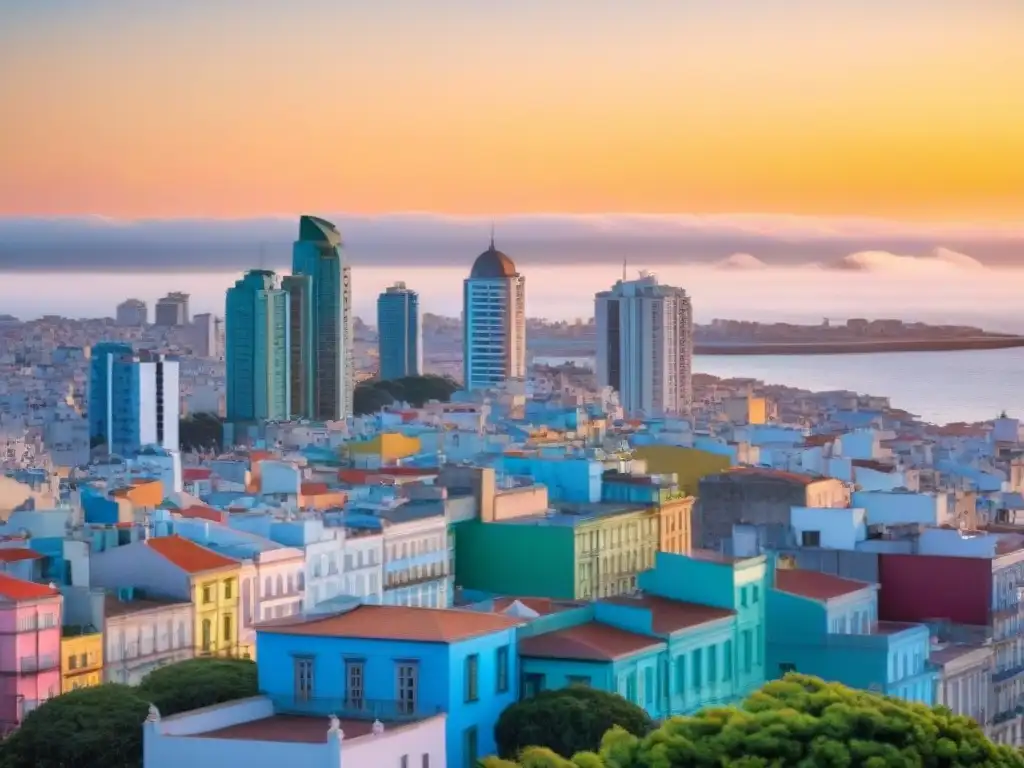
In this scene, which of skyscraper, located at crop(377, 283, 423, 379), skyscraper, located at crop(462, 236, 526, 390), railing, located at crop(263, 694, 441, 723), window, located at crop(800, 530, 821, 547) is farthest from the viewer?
skyscraper, located at crop(377, 283, 423, 379)

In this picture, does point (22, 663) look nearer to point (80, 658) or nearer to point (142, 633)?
point (80, 658)

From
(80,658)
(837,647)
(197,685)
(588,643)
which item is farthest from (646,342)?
(197,685)

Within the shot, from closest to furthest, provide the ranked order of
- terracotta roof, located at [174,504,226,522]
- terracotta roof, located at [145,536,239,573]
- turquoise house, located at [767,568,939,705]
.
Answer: turquoise house, located at [767,568,939,705] → terracotta roof, located at [145,536,239,573] → terracotta roof, located at [174,504,226,522]

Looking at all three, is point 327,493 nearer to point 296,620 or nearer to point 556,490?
point 556,490

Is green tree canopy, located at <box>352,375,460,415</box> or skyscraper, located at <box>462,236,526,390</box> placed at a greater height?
skyscraper, located at <box>462,236,526,390</box>

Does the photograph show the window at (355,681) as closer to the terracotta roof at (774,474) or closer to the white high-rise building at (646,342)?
the terracotta roof at (774,474)

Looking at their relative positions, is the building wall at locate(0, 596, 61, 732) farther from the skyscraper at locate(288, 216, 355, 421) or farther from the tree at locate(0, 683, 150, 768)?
the skyscraper at locate(288, 216, 355, 421)

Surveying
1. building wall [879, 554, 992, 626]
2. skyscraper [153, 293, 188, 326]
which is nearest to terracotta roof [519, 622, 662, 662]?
building wall [879, 554, 992, 626]
